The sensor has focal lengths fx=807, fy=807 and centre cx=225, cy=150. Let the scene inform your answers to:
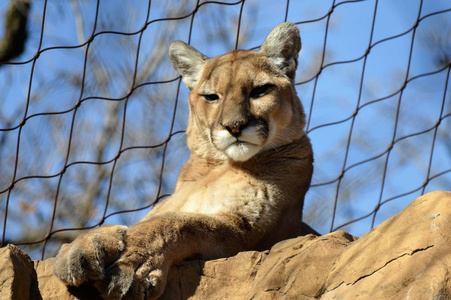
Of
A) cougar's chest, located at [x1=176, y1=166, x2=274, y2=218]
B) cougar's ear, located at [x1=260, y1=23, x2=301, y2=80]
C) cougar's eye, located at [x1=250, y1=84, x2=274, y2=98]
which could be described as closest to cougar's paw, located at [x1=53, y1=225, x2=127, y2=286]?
cougar's chest, located at [x1=176, y1=166, x2=274, y2=218]

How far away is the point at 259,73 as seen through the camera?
4.32m

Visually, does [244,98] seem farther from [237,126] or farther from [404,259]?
[404,259]

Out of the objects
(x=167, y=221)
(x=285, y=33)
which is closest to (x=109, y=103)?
(x=285, y=33)

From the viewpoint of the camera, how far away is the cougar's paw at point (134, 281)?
2977mm

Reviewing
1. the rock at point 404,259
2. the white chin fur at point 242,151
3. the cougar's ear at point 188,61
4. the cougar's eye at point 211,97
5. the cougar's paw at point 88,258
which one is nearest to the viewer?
the rock at point 404,259

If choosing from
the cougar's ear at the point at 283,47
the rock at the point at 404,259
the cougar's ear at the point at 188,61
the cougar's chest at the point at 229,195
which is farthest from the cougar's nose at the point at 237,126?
the rock at the point at 404,259

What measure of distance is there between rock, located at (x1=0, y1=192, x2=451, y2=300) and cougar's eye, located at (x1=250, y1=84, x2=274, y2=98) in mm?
1144

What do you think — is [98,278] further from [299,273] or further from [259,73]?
[259,73]

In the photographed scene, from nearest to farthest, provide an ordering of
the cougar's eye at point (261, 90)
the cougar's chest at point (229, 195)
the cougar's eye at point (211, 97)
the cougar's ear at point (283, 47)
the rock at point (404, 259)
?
the rock at point (404, 259) → the cougar's chest at point (229, 195) → the cougar's eye at point (261, 90) → the cougar's eye at point (211, 97) → the cougar's ear at point (283, 47)

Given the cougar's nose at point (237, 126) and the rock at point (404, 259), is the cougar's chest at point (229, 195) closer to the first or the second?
the cougar's nose at point (237, 126)

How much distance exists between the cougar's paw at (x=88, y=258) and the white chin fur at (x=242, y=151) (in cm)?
102

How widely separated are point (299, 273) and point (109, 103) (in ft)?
24.5

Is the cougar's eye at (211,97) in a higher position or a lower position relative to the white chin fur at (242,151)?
higher

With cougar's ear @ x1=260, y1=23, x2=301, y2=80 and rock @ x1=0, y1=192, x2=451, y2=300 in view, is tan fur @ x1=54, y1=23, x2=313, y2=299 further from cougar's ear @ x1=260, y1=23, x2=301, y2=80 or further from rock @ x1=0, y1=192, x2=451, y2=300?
rock @ x1=0, y1=192, x2=451, y2=300
